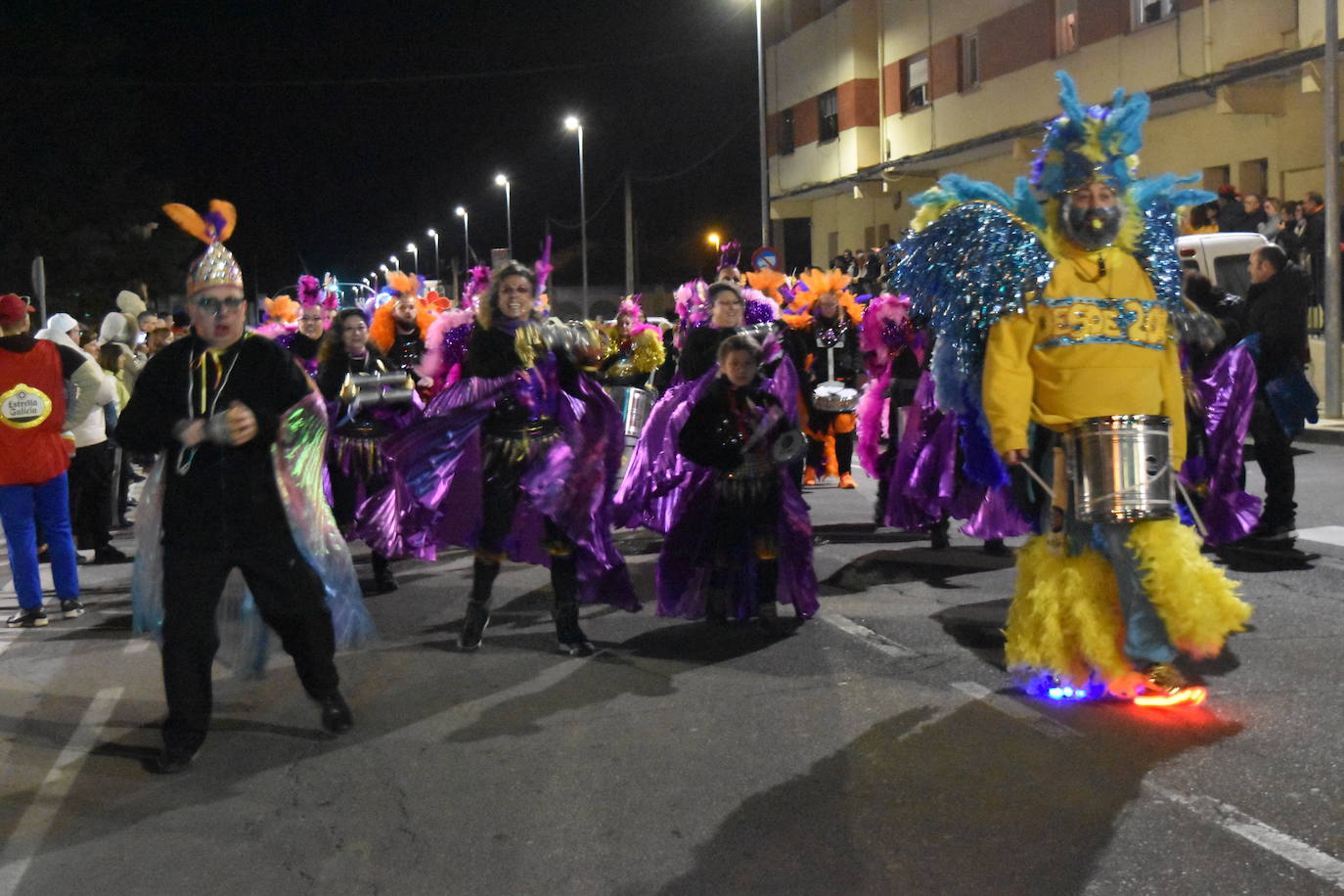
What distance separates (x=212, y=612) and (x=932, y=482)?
5.18 m

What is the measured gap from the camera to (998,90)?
26.5m

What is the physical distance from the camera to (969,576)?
8688mm

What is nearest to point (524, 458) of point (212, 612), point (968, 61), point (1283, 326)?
point (212, 612)

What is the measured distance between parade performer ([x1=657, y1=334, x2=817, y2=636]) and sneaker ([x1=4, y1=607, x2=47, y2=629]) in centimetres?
350

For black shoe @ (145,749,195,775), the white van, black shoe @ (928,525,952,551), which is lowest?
black shoe @ (145,749,195,775)

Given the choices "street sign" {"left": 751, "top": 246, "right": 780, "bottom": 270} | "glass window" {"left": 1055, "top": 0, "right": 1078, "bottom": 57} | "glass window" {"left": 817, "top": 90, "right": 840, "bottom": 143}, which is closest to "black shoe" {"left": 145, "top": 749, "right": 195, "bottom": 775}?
"street sign" {"left": 751, "top": 246, "right": 780, "bottom": 270}

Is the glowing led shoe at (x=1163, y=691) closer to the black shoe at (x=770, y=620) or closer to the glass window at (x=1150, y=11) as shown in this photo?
the black shoe at (x=770, y=620)

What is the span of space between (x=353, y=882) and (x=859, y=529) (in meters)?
7.05

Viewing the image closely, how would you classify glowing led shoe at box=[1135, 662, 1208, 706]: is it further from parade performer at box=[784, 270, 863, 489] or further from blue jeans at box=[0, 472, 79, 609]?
blue jeans at box=[0, 472, 79, 609]

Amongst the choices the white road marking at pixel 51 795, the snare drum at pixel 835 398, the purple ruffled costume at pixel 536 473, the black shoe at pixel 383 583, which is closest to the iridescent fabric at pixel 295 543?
the white road marking at pixel 51 795

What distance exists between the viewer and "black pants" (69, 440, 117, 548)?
10273 mm

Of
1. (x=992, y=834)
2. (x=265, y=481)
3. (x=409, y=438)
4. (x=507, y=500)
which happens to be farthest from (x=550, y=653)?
(x=992, y=834)

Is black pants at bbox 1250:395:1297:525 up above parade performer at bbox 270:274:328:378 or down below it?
below

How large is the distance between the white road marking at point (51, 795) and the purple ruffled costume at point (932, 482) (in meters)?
4.99
